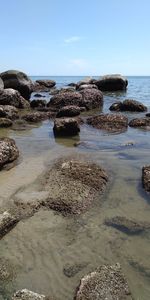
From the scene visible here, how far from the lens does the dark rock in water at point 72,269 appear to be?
16.5ft

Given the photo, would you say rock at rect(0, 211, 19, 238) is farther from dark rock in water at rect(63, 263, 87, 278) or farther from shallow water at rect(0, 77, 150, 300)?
dark rock in water at rect(63, 263, 87, 278)

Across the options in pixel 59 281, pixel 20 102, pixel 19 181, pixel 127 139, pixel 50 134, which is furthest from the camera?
pixel 20 102

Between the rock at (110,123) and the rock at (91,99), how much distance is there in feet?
16.7

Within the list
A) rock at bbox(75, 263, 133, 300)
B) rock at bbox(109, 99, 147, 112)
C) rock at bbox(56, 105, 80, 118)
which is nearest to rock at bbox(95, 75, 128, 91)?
rock at bbox(109, 99, 147, 112)

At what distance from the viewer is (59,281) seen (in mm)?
4867

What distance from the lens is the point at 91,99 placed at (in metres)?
21.4

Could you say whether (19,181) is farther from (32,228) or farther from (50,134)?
(50,134)

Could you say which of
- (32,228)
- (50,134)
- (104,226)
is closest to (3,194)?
(32,228)

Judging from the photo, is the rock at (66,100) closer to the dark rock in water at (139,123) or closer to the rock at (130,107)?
the rock at (130,107)

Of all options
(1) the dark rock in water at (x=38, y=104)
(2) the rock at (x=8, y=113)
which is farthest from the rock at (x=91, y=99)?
(2) the rock at (x=8, y=113)

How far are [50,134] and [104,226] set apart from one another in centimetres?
780

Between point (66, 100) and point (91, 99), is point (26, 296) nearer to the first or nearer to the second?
point (66, 100)

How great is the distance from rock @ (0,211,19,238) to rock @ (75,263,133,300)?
6.09 ft

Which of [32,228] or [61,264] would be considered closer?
[61,264]
